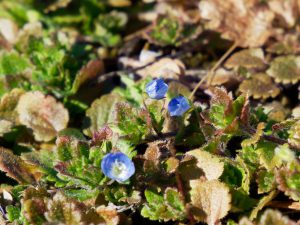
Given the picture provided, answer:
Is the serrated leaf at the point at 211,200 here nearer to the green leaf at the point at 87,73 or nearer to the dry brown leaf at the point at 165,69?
the dry brown leaf at the point at 165,69

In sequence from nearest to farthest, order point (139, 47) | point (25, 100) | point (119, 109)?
1. point (119, 109)
2. point (25, 100)
3. point (139, 47)

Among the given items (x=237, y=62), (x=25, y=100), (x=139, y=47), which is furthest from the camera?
(x=139, y=47)

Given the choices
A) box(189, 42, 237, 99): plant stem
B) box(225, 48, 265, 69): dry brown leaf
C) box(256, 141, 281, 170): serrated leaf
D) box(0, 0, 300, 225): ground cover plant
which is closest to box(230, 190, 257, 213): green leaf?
box(0, 0, 300, 225): ground cover plant

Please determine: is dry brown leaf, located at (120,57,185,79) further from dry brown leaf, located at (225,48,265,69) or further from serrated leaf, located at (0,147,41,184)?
serrated leaf, located at (0,147,41,184)

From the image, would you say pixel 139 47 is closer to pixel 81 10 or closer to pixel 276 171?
pixel 81 10

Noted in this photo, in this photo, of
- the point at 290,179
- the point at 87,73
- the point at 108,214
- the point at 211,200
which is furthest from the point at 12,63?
the point at 290,179

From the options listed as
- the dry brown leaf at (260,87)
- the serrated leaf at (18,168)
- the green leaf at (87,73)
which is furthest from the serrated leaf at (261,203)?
the green leaf at (87,73)

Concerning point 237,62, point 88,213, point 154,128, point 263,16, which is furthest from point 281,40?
point 88,213
